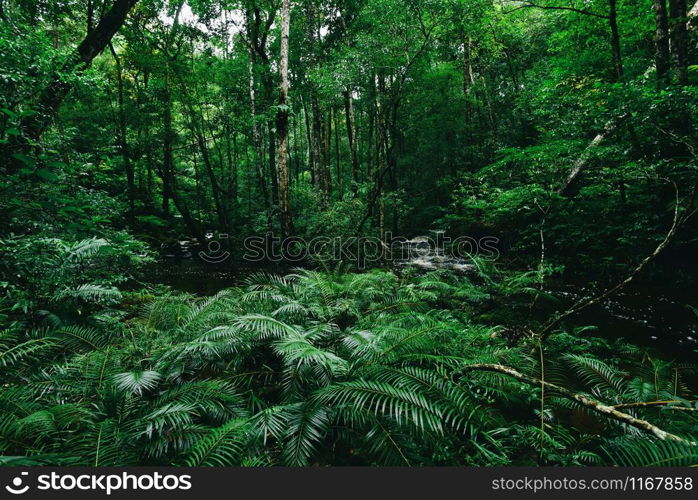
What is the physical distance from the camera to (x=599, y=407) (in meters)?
2.11

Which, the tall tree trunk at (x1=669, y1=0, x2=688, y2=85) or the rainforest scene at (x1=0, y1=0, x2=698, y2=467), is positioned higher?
the tall tree trunk at (x1=669, y1=0, x2=688, y2=85)

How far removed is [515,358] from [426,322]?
3.38ft

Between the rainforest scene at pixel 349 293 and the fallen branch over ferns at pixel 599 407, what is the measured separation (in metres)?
0.01

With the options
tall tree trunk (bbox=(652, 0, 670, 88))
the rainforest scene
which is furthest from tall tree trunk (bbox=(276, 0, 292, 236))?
tall tree trunk (bbox=(652, 0, 670, 88))

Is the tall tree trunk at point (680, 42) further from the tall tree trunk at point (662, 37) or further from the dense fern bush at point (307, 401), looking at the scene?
the dense fern bush at point (307, 401)

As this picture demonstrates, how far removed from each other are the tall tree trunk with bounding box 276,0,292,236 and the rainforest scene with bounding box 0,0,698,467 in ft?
0.25

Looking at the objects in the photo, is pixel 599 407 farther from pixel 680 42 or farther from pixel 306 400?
pixel 680 42

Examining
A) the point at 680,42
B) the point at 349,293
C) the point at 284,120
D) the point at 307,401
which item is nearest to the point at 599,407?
the point at 307,401

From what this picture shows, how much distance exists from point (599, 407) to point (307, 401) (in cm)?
224

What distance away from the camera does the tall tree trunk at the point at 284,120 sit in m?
8.89

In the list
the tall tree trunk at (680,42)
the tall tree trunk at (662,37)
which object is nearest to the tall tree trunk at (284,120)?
the tall tree trunk at (662,37)

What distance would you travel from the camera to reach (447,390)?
2369mm

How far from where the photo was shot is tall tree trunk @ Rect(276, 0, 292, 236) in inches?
350

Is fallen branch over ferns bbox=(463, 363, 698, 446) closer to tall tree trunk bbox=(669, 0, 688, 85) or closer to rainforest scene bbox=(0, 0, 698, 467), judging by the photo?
rainforest scene bbox=(0, 0, 698, 467)
